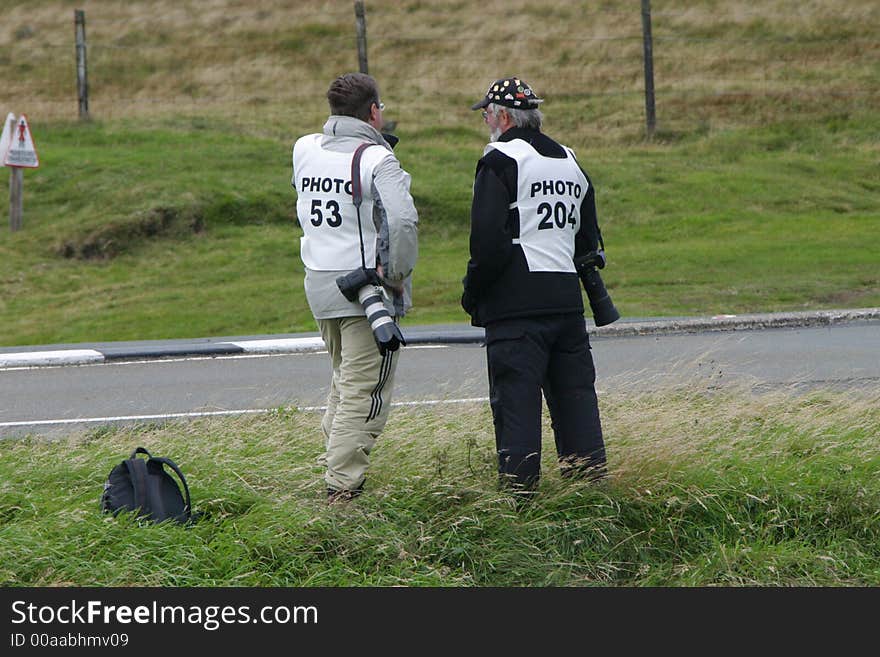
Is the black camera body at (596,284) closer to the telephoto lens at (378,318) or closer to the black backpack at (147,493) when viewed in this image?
the telephoto lens at (378,318)

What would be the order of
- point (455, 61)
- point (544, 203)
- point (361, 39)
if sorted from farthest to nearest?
point (455, 61) → point (361, 39) → point (544, 203)

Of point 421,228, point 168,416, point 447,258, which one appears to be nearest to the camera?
point 168,416

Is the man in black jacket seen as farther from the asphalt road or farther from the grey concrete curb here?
the grey concrete curb

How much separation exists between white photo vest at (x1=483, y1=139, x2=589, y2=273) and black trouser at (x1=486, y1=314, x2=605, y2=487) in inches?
11.2

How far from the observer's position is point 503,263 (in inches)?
211

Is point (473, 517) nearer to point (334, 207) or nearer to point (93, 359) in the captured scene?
point (334, 207)

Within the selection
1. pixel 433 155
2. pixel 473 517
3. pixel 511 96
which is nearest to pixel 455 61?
pixel 433 155

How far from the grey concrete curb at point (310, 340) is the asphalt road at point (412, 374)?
91mm

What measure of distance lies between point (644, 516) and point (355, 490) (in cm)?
128

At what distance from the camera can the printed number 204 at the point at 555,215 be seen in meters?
5.42

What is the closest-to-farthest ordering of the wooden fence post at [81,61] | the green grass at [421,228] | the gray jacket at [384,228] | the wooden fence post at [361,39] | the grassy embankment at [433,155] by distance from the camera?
1. the gray jacket at [384,228]
2. the green grass at [421,228]
3. the grassy embankment at [433,155]
4. the wooden fence post at [361,39]
5. the wooden fence post at [81,61]

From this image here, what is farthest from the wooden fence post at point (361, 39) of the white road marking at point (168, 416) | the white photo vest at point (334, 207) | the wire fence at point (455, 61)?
the white photo vest at point (334, 207)

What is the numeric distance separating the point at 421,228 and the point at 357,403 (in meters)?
15.1

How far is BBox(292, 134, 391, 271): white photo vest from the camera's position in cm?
531
